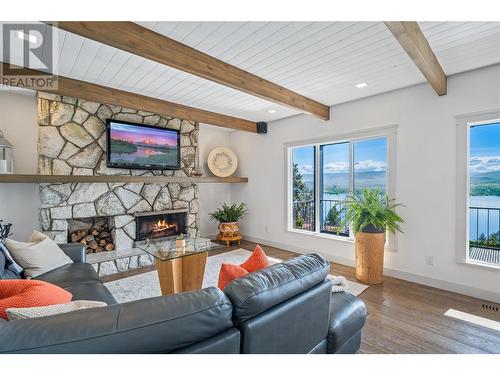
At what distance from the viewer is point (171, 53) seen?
2275 mm

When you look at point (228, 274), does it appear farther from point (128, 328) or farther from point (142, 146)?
point (142, 146)

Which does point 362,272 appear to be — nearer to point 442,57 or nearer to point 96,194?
point 442,57

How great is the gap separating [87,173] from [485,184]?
5272 mm

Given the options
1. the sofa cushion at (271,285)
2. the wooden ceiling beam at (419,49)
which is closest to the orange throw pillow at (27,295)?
the sofa cushion at (271,285)

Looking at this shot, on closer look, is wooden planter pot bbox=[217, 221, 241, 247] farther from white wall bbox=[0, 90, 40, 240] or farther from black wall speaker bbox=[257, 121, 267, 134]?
white wall bbox=[0, 90, 40, 240]

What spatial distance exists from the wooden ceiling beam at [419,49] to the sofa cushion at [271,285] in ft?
5.60

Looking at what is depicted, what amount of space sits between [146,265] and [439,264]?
4.04 meters

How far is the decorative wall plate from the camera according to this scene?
5.61 meters

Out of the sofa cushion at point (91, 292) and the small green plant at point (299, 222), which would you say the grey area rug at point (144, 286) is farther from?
the small green plant at point (299, 222)

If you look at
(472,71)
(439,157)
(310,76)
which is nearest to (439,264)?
(439,157)

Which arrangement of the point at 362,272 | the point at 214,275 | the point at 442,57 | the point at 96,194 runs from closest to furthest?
1. the point at 442,57
2. the point at 362,272
3. the point at 214,275
4. the point at 96,194

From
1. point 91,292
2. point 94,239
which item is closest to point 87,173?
point 94,239
